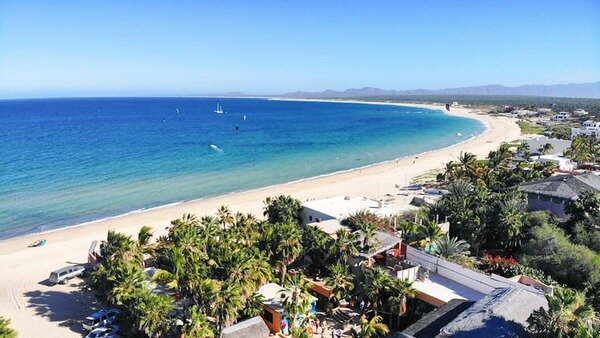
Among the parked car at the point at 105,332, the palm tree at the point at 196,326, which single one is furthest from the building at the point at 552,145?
the parked car at the point at 105,332

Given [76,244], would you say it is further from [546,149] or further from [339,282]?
[546,149]

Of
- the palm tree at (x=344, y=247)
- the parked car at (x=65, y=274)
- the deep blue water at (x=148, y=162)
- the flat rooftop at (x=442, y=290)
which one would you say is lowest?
the deep blue water at (x=148, y=162)

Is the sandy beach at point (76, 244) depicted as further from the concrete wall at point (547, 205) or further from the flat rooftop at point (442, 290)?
the flat rooftop at point (442, 290)

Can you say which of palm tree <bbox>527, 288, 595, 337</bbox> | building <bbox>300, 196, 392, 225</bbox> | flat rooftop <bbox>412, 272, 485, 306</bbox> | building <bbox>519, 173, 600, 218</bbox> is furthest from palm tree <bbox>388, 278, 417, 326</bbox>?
building <bbox>519, 173, 600, 218</bbox>

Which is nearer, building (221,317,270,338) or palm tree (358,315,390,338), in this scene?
palm tree (358,315,390,338)

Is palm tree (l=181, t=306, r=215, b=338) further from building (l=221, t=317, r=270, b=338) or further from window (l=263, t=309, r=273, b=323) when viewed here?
window (l=263, t=309, r=273, b=323)

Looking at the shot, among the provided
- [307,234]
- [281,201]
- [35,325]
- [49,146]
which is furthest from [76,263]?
[49,146]
